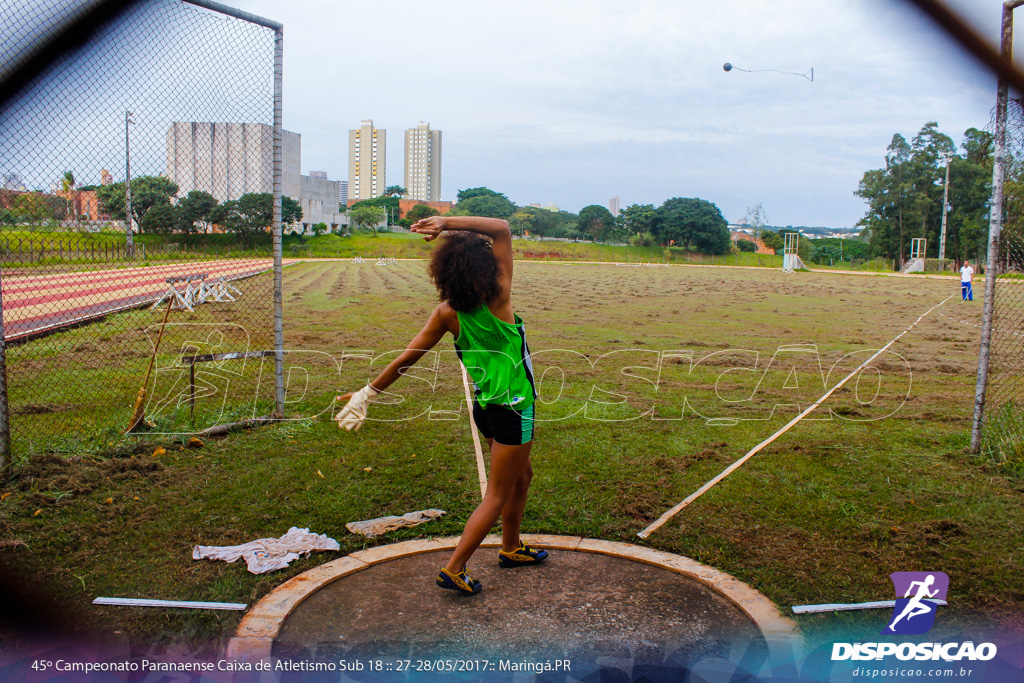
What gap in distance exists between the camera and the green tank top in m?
3.43

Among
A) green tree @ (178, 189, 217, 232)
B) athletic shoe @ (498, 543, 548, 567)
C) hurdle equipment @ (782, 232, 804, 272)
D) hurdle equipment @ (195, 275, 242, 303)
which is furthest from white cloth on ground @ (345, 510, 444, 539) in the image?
hurdle equipment @ (782, 232, 804, 272)

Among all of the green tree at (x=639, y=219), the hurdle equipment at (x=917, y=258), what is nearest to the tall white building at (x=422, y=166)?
the green tree at (x=639, y=219)

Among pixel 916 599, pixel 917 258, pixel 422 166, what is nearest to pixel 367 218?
pixel 422 166

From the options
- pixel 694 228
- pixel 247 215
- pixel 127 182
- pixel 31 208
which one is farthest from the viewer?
pixel 694 228

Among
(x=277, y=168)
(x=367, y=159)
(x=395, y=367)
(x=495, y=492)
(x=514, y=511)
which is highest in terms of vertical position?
(x=367, y=159)

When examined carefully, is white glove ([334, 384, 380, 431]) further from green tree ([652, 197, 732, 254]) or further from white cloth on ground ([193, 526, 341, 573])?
green tree ([652, 197, 732, 254])

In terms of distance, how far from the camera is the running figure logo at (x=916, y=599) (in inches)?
131

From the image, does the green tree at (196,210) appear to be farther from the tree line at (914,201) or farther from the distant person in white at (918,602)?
the tree line at (914,201)

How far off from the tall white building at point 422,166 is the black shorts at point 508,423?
139m

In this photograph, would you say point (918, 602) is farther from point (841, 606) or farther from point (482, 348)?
point (482, 348)

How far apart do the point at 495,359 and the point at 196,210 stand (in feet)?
12.9

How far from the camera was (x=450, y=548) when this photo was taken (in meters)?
4.22

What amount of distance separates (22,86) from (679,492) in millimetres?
4978

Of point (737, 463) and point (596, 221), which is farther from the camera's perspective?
point (596, 221)
